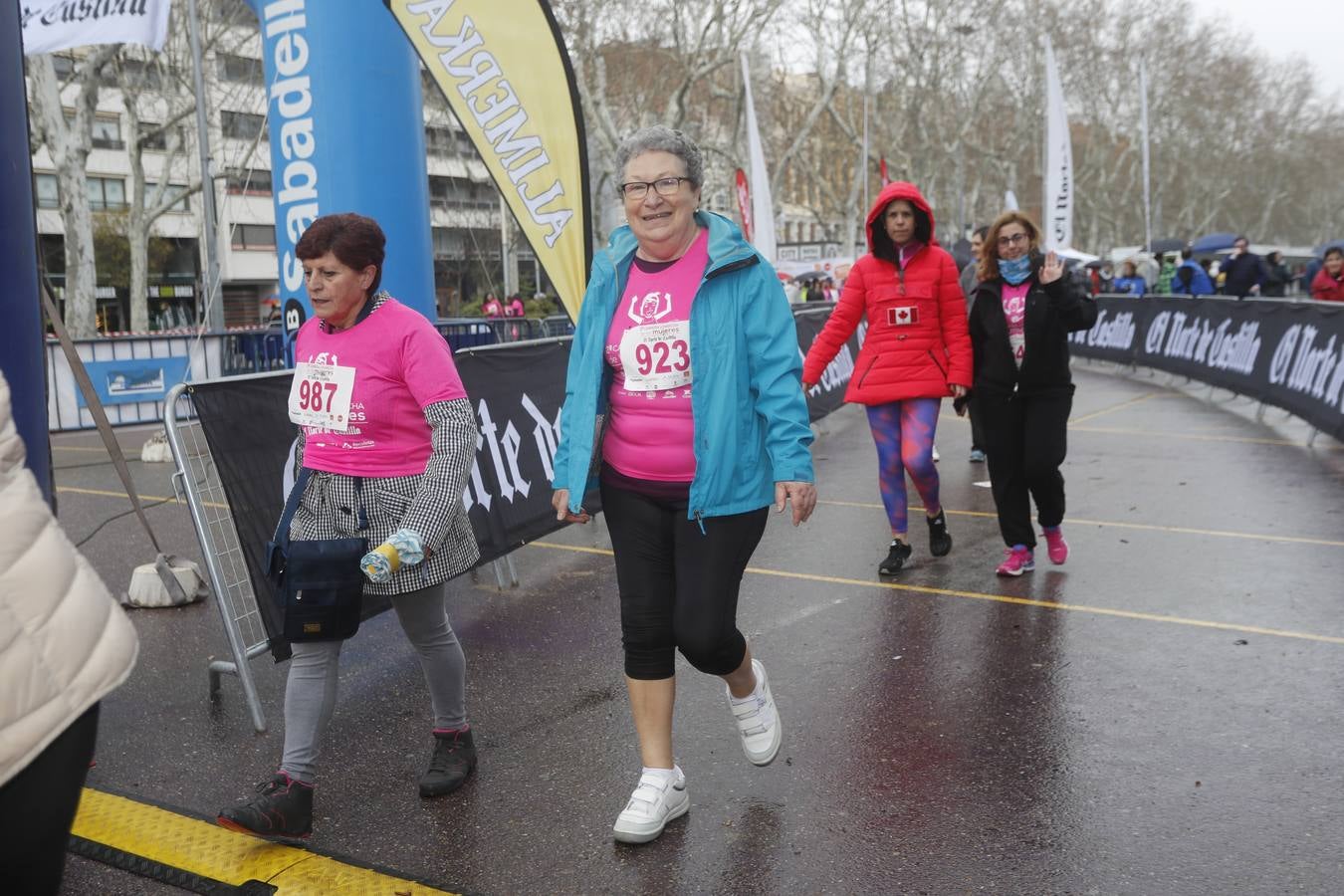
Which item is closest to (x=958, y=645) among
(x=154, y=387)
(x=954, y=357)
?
(x=954, y=357)

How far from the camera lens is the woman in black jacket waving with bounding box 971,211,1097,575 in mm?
5660

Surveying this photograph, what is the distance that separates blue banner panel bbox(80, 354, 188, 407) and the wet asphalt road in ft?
24.6

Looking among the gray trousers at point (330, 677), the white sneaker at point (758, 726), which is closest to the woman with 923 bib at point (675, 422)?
the white sneaker at point (758, 726)

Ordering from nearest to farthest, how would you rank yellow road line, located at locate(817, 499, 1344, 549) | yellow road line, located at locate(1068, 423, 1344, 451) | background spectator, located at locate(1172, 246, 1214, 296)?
yellow road line, located at locate(817, 499, 1344, 549)
yellow road line, located at locate(1068, 423, 1344, 451)
background spectator, located at locate(1172, 246, 1214, 296)

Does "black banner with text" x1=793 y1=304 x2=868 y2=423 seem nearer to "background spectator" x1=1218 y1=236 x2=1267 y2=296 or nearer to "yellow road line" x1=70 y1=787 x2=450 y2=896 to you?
"background spectator" x1=1218 y1=236 x2=1267 y2=296

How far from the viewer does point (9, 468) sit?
1614 mm

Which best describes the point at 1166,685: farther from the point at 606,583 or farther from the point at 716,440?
the point at 606,583

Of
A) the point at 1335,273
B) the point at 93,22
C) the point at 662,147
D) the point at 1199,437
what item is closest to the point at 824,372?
the point at 1199,437

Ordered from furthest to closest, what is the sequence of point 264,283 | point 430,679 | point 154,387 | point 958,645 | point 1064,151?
point 264,283
point 1064,151
point 154,387
point 958,645
point 430,679

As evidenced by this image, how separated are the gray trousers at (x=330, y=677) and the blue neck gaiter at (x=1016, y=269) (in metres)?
3.43

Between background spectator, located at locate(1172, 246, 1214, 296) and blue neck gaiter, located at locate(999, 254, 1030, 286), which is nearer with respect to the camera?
blue neck gaiter, located at locate(999, 254, 1030, 286)

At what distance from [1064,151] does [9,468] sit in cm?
1803

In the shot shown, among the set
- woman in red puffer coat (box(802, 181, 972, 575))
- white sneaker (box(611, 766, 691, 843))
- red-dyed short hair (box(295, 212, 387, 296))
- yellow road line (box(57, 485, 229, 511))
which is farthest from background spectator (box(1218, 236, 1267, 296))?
red-dyed short hair (box(295, 212, 387, 296))

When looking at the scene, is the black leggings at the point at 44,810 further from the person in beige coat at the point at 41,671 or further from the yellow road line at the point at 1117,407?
the yellow road line at the point at 1117,407
